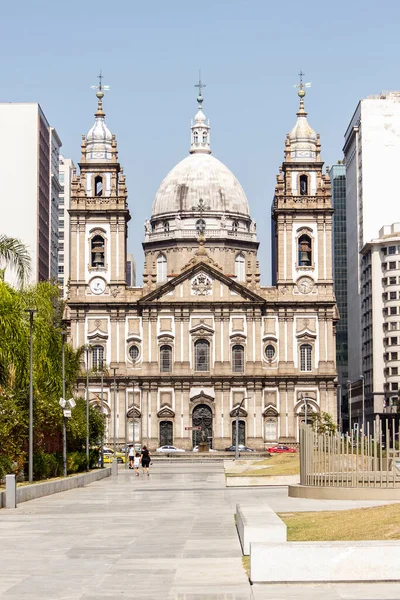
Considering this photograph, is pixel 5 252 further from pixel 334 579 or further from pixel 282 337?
pixel 282 337

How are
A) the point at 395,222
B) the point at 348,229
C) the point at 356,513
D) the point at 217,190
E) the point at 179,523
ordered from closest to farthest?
the point at 356,513, the point at 179,523, the point at 217,190, the point at 395,222, the point at 348,229

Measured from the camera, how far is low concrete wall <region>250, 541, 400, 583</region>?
16.0 m

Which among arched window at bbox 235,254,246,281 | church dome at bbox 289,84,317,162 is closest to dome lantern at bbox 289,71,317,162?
church dome at bbox 289,84,317,162

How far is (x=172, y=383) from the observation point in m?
103

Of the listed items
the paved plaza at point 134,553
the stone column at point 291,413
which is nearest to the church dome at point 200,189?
the stone column at point 291,413

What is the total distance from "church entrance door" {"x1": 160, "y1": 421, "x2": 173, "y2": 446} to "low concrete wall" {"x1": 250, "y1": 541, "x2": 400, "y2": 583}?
8668cm

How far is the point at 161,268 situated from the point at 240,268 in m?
6.96

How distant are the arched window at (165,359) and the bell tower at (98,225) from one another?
19.4 feet

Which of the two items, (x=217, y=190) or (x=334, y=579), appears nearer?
(x=334, y=579)

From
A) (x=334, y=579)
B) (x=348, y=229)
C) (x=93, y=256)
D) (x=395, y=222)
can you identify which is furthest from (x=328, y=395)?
(x=334, y=579)

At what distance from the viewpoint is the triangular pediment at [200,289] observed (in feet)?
336

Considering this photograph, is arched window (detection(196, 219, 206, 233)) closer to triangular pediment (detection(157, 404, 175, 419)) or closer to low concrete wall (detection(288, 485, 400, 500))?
triangular pediment (detection(157, 404, 175, 419))

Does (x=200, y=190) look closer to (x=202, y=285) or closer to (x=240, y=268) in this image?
(x=240, y=268)

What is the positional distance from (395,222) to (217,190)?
1271 inches
